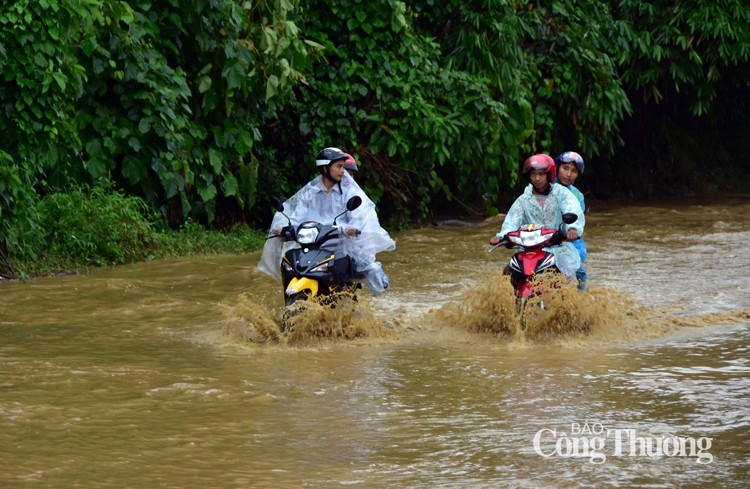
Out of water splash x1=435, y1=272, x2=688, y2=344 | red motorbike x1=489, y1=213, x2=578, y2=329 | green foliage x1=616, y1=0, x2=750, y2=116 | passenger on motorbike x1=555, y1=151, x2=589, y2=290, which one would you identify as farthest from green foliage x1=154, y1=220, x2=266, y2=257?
green foliage x1=616, y1=0, x2=750, y2=116

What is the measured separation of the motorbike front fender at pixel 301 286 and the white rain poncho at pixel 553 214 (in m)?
1.41

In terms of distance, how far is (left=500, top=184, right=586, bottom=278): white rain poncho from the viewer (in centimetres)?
854

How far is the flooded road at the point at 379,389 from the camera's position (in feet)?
16.9

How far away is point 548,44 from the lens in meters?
17.5

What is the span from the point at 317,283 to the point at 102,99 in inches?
201

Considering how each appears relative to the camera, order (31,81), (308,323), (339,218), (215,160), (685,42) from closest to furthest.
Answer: (308,323)
(339,218)
(31,81)
(215,160)
(685,42)

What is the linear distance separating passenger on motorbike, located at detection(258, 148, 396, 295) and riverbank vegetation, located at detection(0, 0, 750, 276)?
277 cm

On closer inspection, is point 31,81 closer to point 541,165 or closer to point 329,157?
point 329,157

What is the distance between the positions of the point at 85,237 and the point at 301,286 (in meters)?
4.23

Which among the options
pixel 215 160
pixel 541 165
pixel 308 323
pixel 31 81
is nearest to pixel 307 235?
pixel 308 323

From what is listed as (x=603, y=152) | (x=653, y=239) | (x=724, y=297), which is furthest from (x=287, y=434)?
(x=603, y=152)

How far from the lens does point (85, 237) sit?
11758mm

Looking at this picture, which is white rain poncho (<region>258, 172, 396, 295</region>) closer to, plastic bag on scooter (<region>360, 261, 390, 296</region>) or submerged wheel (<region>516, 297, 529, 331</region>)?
plastic bag on scooter (<region>360, 261, 390, 296</region>)

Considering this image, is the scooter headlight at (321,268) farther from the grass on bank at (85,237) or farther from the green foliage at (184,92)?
the green foliage at (184,92)
